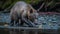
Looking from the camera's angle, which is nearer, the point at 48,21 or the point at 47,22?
the point at 47,22

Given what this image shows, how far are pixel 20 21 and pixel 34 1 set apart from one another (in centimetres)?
1252

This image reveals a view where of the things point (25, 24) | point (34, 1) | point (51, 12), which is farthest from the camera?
point (34, 1)

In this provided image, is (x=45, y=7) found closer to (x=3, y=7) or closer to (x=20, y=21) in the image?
(x=3, y=7)

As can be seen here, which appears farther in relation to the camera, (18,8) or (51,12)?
(51,12)

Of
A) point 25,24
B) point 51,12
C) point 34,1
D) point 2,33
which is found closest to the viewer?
point 2,33

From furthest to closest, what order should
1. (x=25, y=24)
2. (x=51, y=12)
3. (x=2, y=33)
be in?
(x=51, y=12)
(x=25, y=24)
(x=2, y=33)

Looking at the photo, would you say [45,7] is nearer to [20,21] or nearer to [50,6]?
[50,6]

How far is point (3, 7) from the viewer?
1008 inches

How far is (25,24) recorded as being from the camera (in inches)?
471

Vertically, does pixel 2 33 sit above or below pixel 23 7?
below

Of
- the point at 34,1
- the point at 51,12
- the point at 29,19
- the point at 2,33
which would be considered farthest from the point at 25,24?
the point at 34,1

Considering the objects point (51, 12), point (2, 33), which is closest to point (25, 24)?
point (2, 33)

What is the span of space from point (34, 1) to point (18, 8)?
40.6 feet

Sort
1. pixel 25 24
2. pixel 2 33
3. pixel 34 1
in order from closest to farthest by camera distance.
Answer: pixel 2 33, pixel 25 24, pixel 34 1
